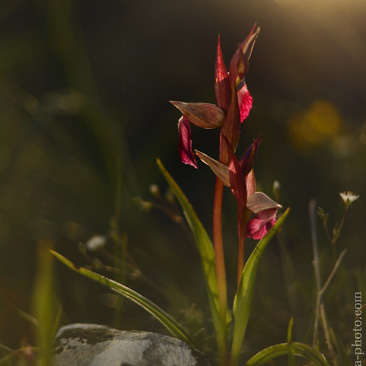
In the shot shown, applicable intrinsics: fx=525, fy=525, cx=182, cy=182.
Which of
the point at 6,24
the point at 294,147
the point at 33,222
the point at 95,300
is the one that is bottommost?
the point at 95,300

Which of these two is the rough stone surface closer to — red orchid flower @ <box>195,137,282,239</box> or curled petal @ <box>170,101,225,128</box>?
red orchid flower @ <box>195,137,282,239</box>

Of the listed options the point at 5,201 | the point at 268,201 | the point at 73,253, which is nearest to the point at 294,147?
the point at 73,253

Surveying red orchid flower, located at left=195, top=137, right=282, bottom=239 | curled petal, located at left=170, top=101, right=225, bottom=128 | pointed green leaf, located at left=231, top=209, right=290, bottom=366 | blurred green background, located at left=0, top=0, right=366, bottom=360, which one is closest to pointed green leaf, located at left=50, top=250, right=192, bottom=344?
pointed green leaf, located at left=231, top=209, right=290, bottom=366

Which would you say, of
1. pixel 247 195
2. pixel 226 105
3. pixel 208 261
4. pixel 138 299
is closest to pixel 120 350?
pixel 138 299

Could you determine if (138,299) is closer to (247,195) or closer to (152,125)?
(247,195)

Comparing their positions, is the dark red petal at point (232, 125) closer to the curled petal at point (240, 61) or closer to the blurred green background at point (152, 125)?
the curled petal at point (240, 61)

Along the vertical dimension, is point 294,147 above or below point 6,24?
below

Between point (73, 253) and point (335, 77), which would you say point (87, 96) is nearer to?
point (73, 253)

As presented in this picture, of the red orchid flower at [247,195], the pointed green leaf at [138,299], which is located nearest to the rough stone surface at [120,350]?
the pointed green leaf at [138,299]
